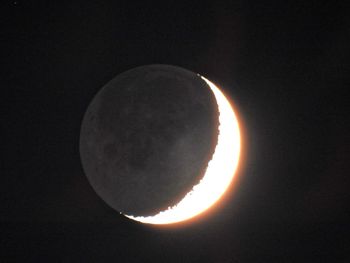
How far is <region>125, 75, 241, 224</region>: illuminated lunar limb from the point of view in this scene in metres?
3.38

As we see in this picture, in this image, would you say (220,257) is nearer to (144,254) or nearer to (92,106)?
(144,254)

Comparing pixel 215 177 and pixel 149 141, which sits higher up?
pixel 149 141

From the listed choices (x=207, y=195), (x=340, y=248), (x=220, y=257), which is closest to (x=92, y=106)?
(x=207, y=195)

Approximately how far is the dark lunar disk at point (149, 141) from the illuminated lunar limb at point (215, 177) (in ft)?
0.31

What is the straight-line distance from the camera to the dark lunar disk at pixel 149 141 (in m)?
3.18

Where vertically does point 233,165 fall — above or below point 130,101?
below

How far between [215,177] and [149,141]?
804 millimetres

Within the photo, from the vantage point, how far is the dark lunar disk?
3182 millimetres

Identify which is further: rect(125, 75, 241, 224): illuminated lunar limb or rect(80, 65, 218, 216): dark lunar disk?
rect(125, 75, 241, 224): illuminated lunar limb

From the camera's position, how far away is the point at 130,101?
10.9 feet

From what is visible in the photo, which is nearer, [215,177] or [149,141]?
[149,141]

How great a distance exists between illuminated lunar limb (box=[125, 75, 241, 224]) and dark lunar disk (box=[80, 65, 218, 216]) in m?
0.10

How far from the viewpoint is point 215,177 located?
3555 millimetres

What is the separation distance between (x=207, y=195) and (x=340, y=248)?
182 cm
